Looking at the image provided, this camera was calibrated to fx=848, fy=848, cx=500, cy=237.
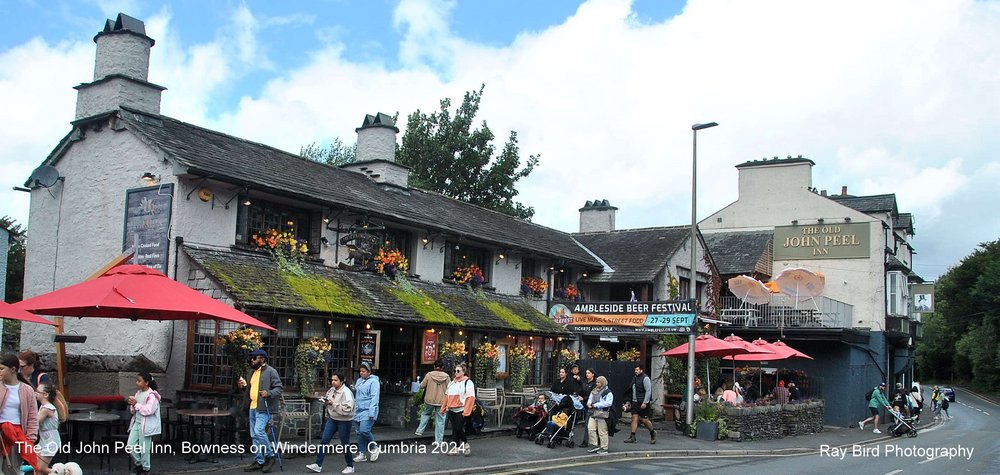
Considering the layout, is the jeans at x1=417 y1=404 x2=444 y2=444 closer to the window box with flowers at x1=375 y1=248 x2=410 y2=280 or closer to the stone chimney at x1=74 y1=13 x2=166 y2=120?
the window box with flowers at x1=375 y1=248 x2=410 y2=280

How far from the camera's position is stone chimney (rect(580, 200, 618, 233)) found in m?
34.8

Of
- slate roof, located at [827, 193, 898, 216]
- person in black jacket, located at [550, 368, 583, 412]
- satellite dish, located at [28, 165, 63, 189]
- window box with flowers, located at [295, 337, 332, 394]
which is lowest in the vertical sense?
person in black jacket, located at [550, 368, 583, 412]

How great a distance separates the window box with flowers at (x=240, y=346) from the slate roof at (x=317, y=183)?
3099 mm

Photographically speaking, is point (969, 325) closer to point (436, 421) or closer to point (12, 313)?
point (436, 421)

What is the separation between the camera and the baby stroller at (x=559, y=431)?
1772cm

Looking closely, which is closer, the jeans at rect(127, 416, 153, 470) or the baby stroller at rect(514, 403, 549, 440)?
the jeans at rect(127, 416, 153, 470)

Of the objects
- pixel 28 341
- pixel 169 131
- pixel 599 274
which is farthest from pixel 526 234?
pixel 28 341

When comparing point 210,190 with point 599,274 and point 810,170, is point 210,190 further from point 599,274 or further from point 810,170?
point 810,170

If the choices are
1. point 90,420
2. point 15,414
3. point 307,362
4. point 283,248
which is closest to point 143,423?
point 90,420

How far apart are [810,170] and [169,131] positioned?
95.4ft

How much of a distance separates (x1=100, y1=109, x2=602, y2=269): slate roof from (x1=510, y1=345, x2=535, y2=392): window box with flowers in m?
3.14

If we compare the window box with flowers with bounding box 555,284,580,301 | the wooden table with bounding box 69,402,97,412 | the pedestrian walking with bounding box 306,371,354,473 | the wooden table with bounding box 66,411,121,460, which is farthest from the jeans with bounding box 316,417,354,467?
the window box with flowers with bounding box 555,284,580,301

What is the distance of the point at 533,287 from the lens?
26.3 m

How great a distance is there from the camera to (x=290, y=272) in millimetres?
17438
